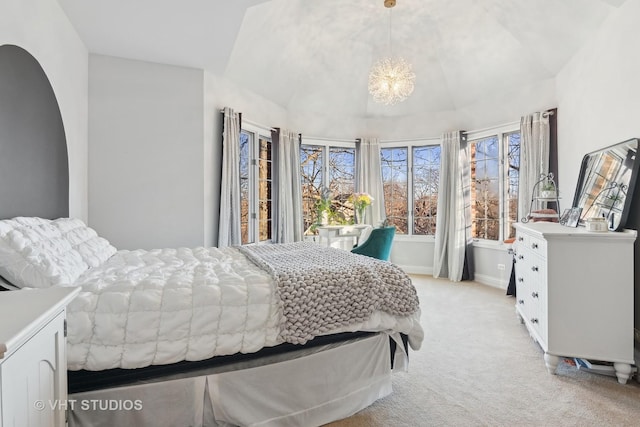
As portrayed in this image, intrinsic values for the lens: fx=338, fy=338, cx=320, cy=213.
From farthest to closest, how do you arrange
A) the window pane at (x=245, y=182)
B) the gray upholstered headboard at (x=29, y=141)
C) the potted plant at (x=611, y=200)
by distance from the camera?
the window pane at (x=245, y=182)
the potted plant at (x=611, y=200)
the gray upholstered headboard at (x=29, y=141)

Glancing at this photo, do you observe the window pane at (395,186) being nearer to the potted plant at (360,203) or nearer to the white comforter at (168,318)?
the potted plant at (360,203)

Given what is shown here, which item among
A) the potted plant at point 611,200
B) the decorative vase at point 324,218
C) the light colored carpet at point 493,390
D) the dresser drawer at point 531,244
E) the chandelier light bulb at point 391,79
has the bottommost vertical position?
the light colored carpet at point 493,390

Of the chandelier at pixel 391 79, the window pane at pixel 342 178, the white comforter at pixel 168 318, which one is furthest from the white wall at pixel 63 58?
the window pane at pixel 342 178

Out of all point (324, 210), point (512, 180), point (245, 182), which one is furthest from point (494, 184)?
point (245, 182)

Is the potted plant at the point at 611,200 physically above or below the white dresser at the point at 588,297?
above

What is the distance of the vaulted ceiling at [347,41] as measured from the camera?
283 centimetres

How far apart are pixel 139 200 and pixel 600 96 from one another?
434 centimetres

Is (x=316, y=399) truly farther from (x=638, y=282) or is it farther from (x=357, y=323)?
(x=638, y=282)

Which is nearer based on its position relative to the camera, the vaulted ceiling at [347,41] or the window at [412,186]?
the vaulted ceiling at [347,41]

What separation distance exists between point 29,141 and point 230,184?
1.91 metres

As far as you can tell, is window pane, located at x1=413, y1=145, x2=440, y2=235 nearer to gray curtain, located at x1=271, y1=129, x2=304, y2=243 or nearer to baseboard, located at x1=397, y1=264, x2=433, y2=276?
baseboard, located at x1=397, y1=264, x2=433, y2=276

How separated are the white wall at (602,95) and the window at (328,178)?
2.91 meters

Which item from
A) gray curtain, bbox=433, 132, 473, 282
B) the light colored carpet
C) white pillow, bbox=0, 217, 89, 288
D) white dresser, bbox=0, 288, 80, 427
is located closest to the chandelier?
gray curtain, bbox=433, 132, 473, 282

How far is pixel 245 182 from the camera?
4.38 m
